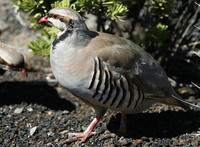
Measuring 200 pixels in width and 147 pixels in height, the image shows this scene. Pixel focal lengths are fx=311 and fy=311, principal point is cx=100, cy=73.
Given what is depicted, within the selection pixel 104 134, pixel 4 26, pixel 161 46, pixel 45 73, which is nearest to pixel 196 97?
pixel 161 46

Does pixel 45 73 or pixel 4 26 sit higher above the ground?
pixel 4 26

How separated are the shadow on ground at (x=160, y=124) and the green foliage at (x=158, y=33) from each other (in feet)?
3.97

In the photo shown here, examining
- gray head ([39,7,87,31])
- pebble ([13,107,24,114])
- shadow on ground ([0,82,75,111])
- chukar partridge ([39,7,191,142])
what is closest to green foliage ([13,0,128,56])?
chukar partridge ([39,7,191,142])

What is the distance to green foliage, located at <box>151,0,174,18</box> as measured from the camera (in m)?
4.89

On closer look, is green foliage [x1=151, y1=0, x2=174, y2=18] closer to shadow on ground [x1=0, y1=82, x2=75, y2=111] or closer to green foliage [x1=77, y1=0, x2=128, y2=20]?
green foliage [x1=77, y1=0, x2=128, y2=20]

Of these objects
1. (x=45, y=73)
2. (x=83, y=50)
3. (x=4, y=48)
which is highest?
(x=83, y=50)

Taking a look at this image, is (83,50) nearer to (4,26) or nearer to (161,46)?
(161,46)

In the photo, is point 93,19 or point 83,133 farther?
point 93,19

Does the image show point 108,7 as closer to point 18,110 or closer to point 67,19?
point 67,19

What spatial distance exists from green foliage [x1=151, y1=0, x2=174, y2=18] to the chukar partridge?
1.41 meters

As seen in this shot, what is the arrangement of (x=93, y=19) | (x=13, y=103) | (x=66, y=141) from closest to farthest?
(x=66, y=141) → (x=13, y=103) → (x=93, y=19)

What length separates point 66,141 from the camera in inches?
157

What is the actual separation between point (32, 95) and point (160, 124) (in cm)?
234

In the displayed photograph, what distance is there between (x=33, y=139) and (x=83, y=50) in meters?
1.55
